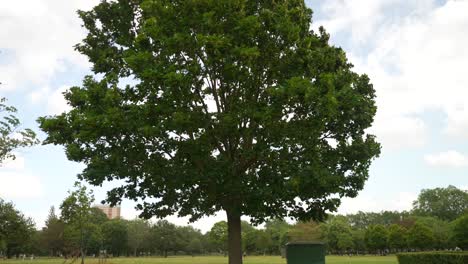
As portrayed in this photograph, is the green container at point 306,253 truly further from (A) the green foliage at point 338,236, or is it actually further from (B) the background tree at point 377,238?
(A) the green foliage at point 338,236

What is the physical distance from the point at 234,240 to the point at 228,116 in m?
6.65

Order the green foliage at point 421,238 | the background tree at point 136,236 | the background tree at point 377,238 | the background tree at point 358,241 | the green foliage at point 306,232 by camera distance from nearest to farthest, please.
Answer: the green foliage at point 421,238 → the background tree at point 377,238 → the green foliage at point 306,232 → the background tree at point 358,241 → the background tree at point 136,236

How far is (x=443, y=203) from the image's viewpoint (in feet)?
501

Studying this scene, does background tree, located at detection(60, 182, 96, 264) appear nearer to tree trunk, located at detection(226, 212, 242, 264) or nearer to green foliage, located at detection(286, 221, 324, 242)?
tree trunk, located at detection(226, 212, 242, 264)

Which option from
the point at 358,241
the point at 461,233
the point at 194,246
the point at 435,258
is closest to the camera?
the point at 435,258

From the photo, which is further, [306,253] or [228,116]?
[306,253]

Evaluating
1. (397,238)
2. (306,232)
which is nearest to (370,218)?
(306,232)

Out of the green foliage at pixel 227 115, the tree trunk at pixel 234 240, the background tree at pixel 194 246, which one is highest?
the green foliage at pixel 227 115

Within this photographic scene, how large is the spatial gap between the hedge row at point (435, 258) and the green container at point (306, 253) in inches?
586

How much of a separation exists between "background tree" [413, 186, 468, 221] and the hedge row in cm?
12466

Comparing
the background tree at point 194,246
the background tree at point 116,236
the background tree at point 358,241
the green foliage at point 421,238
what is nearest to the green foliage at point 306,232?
the background tree at point 358,241

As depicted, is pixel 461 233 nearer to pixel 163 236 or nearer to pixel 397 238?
pixel 397 238

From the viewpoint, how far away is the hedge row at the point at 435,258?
3005cm

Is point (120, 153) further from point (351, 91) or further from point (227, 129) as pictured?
point (351, 91)
